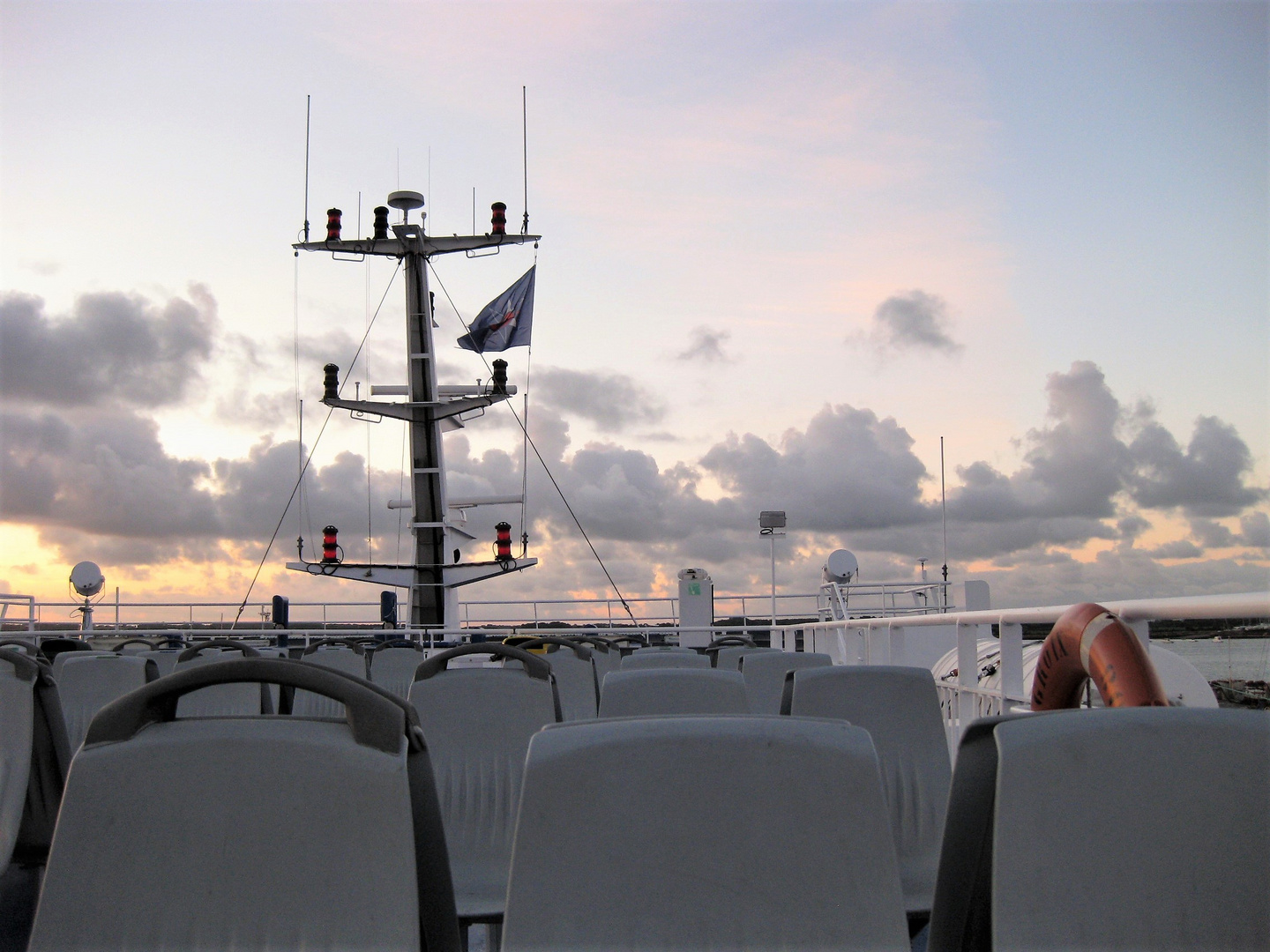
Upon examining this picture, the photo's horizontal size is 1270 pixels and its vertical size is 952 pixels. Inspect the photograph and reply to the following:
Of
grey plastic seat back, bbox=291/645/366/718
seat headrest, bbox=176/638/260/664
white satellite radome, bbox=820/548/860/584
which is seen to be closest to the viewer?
grey plastic seat back, bbox=291/645/366/718

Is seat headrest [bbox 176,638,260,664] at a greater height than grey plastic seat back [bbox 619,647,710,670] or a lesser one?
greater

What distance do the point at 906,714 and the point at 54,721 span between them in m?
2.81

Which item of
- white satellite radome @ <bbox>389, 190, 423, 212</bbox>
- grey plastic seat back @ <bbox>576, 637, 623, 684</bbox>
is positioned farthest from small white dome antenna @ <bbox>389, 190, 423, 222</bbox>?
grey plastic seat back @ <bbox>576, 637, 623, 684</bbox>

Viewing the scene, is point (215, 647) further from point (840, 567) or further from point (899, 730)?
point (840, 567)

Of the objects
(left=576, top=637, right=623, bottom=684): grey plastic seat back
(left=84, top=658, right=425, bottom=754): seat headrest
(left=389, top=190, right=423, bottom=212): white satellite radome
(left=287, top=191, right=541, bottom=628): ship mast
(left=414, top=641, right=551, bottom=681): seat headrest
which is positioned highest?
(left=389, top=190, right=423, bottom=212): white satellite radome

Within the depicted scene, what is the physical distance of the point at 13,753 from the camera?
3.26 meters

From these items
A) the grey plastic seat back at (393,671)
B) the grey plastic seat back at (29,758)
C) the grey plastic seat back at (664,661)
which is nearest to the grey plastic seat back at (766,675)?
the grey plastic seat back at (664,661)

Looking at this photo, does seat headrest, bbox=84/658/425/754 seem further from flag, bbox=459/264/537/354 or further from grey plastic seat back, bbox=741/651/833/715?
flag, bbox=459/264/537/354

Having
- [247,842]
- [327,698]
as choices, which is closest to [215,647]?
[327,698]

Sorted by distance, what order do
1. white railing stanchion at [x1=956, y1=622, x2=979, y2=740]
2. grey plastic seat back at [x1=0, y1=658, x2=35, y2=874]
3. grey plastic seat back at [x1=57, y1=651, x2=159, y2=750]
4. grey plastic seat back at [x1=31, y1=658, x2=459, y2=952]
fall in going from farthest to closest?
white railing stanchion at [x1=956, y1=622, x2=979, y2=740]
grey plastic seat back at [x1=57, y1=651, x2=159, y2=750]
grey plastic seat back at [x1=0, y1=658, x2=35, y2=874]
grey plastic seat back at [x1=31, y1=658, x2=459, y2=952]

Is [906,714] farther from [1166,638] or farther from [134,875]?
[134,875]

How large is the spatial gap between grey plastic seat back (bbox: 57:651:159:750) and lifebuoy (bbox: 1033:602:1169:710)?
3.88 meters

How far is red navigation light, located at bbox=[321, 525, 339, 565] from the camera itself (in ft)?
66.3

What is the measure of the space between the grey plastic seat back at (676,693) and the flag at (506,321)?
19.7m
